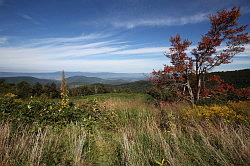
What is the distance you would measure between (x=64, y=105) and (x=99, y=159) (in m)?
4.22

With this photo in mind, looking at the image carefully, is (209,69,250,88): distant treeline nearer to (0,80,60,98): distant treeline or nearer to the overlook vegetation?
the overlook vegetation

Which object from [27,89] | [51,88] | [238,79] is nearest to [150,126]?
[27,89]

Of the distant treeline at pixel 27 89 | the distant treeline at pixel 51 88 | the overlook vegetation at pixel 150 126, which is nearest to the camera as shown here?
the overlook vegetation at pixel 150 126

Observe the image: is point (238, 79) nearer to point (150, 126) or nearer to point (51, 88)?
point (51, 88)

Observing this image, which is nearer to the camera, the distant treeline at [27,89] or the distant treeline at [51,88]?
the distant treeline at [27,89]

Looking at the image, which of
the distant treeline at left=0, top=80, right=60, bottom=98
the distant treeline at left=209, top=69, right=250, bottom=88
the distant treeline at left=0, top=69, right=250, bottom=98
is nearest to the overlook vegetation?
the distant treeline at left=0, top=69, right=250, bottom=98

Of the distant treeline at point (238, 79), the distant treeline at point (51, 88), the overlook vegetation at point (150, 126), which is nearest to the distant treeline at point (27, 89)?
the distant treeline at point (51, 88)

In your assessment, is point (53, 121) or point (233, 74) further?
point (233, 74)

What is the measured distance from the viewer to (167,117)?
8797mm

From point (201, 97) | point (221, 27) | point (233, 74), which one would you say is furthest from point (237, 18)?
point (233, 74)

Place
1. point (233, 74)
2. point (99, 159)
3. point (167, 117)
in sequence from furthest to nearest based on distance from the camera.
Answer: point (233, 74)
point (167, 117)
point (99, 159)

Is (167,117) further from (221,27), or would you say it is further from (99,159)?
(221,27)

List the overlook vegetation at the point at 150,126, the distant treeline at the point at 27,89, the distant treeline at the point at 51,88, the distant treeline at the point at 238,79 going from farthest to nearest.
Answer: the distant treeline at the point at 238,79
the distant treeline at the point at 51,88
the distant treeline at the point at 27,89
the overlook vegetation at the point at 150,126

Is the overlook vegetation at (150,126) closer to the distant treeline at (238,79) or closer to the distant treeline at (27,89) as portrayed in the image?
the distant treeline at (27,89)
